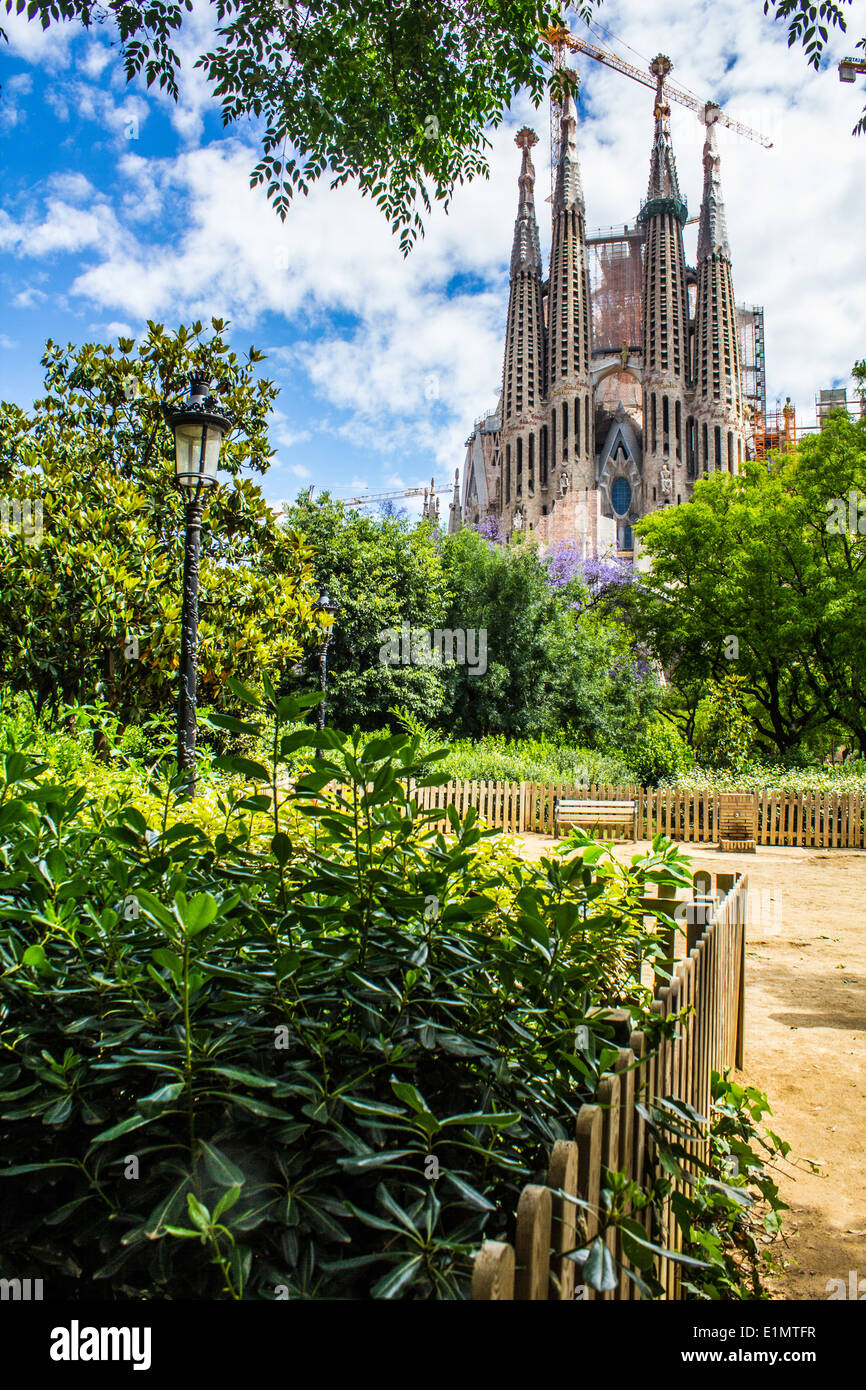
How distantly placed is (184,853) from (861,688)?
→ 24535 mm

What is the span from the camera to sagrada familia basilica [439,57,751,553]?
243 feet

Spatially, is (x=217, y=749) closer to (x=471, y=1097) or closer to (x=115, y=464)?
(x=115, y=464)

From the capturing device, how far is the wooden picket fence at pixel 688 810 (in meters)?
17.5

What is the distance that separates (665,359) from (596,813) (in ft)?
228

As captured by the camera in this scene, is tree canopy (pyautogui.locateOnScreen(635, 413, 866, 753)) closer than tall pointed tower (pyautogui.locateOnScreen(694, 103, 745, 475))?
Yes

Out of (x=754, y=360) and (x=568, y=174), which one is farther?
(x=754, y=360)

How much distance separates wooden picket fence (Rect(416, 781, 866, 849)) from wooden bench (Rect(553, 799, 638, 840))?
0.51m

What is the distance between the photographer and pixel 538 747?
21312 millimetres

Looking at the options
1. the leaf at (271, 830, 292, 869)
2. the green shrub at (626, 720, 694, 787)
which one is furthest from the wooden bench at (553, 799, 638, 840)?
the leaf at (271, 830, 292, 869)

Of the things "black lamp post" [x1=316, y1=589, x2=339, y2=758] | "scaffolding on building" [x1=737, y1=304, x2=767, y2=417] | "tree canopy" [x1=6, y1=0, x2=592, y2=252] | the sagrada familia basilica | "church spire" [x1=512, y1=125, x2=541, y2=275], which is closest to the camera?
"tree canopy" [x1=6, y1=0, x2=592, y2=252]

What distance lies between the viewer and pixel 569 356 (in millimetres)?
74188

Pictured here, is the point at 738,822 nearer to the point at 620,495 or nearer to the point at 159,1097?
the point at 159,1097

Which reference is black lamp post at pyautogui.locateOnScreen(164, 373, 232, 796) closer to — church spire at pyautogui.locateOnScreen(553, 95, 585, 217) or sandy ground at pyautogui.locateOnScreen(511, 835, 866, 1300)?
sandy ground at pyautogui.locateOnScreen(511, 835, 866, 1300)

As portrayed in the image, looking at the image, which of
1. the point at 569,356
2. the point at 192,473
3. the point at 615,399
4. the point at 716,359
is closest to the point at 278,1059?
the point at 192,473
